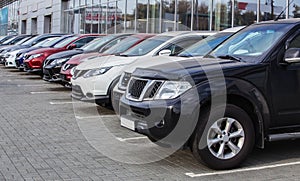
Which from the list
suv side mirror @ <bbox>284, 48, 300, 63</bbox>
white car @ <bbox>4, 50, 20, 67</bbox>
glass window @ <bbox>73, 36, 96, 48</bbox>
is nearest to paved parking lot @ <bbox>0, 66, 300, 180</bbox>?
suv side mirror @ <bbox>284, 48, 300, 63</bbox>

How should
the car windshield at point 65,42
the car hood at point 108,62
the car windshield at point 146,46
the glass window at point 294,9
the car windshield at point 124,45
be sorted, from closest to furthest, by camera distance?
the car hood at point 108,62, the car windshield at point 146,46, the car windshield at point 124,45, the glass window at point 294,9, the car windshield at point 65,42

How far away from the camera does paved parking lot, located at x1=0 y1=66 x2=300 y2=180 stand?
5.39m

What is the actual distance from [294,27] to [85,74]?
4522 mm

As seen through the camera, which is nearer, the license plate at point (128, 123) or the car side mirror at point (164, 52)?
the license plate at point (128, 123)

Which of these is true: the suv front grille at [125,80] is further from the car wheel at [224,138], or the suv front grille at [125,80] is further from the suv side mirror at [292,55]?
the suv side mirror at [292,55]

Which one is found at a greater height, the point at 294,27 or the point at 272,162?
the point at 294,27

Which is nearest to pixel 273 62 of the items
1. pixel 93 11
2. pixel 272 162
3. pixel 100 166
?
pixel 272 162

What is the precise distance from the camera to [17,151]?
20.9ft

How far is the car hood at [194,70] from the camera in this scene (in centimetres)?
550

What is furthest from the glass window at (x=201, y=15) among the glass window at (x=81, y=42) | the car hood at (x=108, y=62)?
the car hood at (x=108, y=62)

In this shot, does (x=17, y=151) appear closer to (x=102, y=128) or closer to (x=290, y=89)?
(x=102, y=128)

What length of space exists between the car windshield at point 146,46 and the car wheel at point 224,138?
14.0 ft

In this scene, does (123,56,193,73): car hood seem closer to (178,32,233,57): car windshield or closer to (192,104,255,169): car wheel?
(178,32,233,57): car windshield

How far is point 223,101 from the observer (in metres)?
5.48
